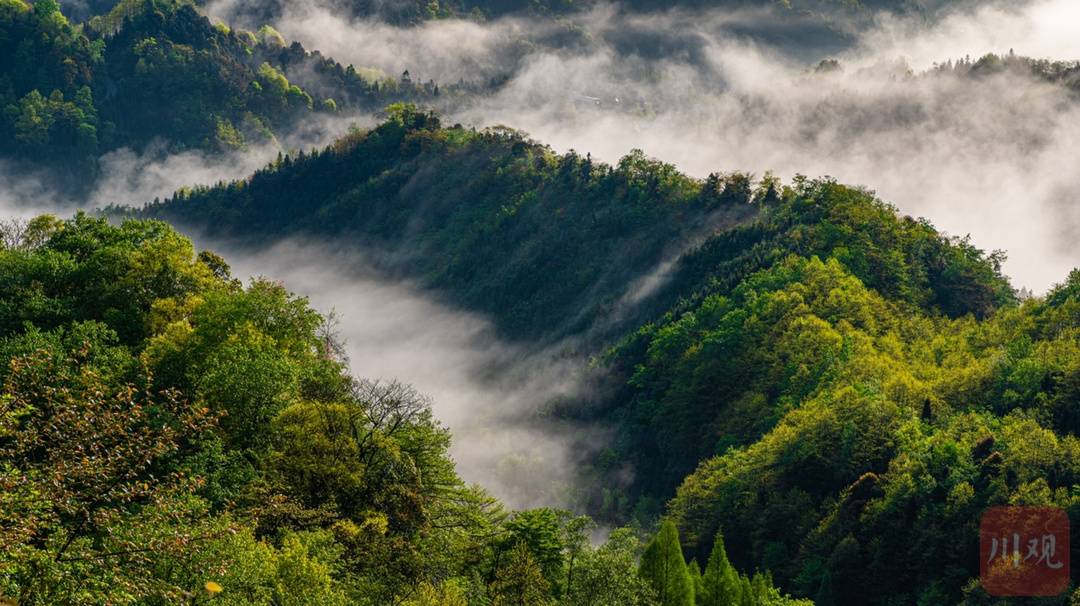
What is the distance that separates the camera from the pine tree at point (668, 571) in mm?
79188

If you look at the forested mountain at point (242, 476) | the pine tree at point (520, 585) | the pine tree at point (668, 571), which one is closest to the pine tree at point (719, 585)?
the forested mountain at point (242, 476)

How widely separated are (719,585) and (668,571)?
10702mm

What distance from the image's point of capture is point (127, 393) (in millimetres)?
33000

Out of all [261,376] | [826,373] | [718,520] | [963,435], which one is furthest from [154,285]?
[826,373]

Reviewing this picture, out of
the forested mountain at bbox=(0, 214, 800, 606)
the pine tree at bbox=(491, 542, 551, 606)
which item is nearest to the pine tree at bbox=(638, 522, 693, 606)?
the forested mountain at bbox=(0, 214, 800, 606)

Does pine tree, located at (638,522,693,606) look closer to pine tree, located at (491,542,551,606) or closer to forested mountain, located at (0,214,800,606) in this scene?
forested mountain, located at (0,214,800,606)

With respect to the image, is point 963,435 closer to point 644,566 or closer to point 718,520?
point 718,520

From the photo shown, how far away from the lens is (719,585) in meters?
89.1

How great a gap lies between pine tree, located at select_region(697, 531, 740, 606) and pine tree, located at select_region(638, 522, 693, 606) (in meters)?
7.99

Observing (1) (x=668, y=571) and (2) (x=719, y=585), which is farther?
(2) (x=719, y=585)

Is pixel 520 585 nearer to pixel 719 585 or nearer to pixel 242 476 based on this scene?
pixel 242 476

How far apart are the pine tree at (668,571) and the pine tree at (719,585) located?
7.99 metres

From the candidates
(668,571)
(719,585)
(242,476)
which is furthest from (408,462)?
(719,585)

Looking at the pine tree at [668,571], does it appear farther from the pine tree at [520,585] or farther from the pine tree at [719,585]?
the pine tree at [520,585]
